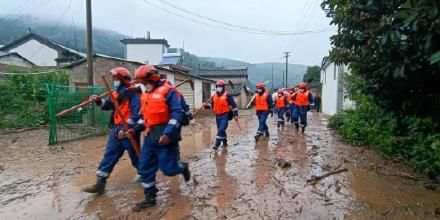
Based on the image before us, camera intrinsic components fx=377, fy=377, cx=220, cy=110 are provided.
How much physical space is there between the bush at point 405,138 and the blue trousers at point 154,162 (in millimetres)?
3279

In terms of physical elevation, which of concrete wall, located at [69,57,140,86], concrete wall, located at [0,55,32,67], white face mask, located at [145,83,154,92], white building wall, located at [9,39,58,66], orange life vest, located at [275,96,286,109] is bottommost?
orange life vest, located at [275,96,286,109]

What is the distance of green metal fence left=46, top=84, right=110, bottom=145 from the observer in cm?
1051

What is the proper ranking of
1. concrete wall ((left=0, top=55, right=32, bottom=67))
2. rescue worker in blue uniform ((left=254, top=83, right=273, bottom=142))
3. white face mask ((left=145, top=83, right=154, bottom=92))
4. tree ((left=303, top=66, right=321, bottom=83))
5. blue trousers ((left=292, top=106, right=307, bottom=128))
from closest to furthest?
1. white face mask ((left=145, top=83, right=154, bottom=92))
2. rescue worker in blue uniform ((left=254, top=83, right=273, bottom=142))
3. blue trousers ((left=292, top=106, right=307, bottom=128))
4. concrete wall ((left=0, top=55, right=32, bottom=67))
5. tree ((left=303, top=66, right=321, bottom=83))

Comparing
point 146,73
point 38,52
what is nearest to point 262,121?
point 146,73

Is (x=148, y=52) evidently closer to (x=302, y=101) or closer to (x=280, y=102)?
(x=280, y=102)

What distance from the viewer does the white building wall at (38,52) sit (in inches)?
1265

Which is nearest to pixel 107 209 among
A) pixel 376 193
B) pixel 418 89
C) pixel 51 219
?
pixel 51 219

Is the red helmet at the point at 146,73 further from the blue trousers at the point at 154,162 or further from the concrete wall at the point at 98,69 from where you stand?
the concrete wall at the point at 98,69

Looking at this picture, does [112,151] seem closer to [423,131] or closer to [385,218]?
[385,218]

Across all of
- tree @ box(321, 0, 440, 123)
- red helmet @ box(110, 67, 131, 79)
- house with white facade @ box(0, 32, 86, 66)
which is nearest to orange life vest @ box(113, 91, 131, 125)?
red helmet @ box(110, 67, 131, 79)

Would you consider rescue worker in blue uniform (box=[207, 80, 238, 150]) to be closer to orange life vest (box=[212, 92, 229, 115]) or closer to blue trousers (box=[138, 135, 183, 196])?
orange life vest (box=[212, 92, 229, 115])

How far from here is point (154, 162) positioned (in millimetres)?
5043

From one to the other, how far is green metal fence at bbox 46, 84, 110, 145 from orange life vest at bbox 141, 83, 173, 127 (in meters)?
6.28

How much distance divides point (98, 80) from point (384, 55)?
15.5 m
